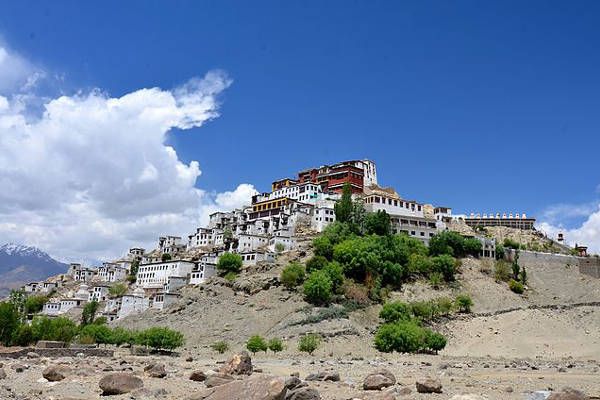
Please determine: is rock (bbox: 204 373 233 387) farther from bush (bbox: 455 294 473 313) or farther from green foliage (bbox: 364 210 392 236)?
green foliage (bbox: 364 210 392 236)

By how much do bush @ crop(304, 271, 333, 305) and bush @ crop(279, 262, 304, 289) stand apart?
11.1ft

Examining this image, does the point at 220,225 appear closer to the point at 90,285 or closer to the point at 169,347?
the point at 90,285

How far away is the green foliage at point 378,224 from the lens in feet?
268

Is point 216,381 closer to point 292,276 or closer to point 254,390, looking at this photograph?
point 254,390

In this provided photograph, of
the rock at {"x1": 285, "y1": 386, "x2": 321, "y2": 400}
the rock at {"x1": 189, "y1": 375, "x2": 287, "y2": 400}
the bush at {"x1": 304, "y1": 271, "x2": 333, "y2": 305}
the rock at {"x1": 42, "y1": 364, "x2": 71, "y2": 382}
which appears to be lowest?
the rock at {"x1": 42, "y1": 364, "x2": 71, "y2": 382}

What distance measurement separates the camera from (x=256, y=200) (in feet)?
358

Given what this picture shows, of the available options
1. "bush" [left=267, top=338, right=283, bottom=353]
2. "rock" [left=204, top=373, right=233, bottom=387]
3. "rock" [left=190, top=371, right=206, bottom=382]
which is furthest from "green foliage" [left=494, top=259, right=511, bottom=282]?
"rock" [left=204, top=373, right=233, bottom=387]

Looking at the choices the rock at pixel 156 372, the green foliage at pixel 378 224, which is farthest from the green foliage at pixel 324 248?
the rock at pixel 156 372

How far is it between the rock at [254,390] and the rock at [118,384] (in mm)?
7148

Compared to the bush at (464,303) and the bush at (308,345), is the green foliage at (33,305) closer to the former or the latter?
the bush at (308,345)

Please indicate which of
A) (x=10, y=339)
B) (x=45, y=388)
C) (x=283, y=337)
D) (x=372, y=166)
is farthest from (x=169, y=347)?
(x=372, y=166)

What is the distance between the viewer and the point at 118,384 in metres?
19.2

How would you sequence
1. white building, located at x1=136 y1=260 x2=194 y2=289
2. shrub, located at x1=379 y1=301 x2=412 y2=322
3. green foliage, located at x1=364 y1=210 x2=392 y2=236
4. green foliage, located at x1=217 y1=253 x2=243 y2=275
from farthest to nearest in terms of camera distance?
white building, located at x1=136 y1=260 x2=194 y2=289 → green foliage, located at x1=364 y1=210 x2=392 y2=236 → green foliage, located at x1=217 y1=253 x2=243 y2=275 → shrub, located at x1=379 y1=301 x2=412 y2=322

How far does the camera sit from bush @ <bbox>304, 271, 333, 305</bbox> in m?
63.5
